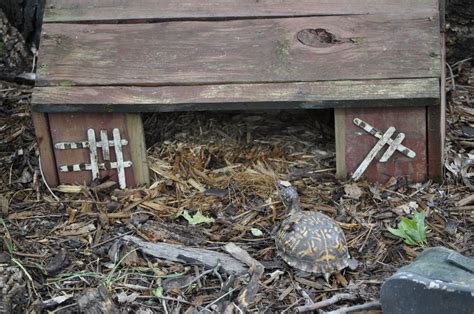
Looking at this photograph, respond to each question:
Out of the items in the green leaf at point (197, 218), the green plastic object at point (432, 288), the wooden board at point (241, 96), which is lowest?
the green leaf at point (197, 218)

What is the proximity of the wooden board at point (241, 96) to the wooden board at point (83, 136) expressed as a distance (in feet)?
0.26

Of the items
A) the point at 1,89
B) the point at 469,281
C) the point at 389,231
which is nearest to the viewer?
the point at 469,281

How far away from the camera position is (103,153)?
394cm

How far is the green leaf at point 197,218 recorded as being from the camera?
144 inches

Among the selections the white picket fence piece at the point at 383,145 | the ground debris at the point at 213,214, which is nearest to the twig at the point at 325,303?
the ground debris at the point at 213,214

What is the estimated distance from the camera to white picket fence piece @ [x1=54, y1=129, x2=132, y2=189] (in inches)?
153

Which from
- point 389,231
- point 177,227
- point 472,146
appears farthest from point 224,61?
point 472,146

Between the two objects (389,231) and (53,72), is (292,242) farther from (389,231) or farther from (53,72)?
(53,72)

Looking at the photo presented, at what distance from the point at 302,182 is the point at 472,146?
3.37 ft

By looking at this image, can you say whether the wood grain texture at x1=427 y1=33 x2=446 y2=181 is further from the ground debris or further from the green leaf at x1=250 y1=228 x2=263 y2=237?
the green leaf at x1=250 y1=228 x2=263 y2=237

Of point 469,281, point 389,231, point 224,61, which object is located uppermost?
point 224,61

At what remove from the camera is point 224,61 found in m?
3.83

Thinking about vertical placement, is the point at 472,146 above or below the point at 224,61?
below

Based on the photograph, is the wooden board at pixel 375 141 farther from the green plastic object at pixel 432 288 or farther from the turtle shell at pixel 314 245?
the green plastic object at pixel 432 288
